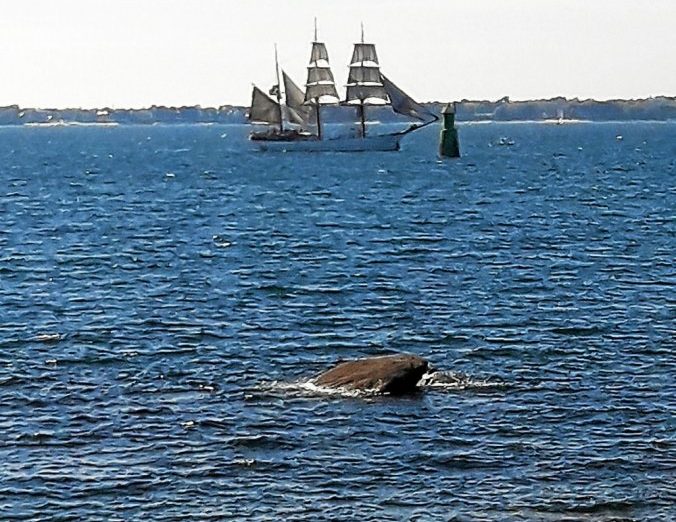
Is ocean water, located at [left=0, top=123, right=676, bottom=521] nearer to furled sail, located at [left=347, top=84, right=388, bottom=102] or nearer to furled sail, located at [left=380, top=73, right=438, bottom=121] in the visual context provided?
furled sail, located at [left=380, top=73, right=438, bottom=121]

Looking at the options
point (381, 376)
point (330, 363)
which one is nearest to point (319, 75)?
point (330, 363)

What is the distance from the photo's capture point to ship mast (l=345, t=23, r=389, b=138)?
168 meters

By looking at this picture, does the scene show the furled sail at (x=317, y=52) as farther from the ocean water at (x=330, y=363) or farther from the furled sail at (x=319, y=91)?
the ocean water at (x=330, y=363)

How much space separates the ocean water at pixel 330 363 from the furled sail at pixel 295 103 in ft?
287

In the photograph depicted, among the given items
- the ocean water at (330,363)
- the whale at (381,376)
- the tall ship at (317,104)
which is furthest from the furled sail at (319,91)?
the whale at (381,376)

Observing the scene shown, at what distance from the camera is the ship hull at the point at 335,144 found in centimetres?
17138

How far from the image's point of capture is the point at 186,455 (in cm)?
2688

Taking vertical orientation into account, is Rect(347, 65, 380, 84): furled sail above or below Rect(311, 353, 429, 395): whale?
above

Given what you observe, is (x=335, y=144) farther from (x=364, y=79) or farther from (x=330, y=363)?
(x=330, y=363)

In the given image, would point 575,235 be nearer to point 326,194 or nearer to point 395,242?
point 395,242

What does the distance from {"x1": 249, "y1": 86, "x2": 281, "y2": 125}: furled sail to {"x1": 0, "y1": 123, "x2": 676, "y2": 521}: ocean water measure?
87.0 metres

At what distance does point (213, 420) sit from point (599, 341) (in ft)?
45.6

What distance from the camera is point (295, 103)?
171 metres

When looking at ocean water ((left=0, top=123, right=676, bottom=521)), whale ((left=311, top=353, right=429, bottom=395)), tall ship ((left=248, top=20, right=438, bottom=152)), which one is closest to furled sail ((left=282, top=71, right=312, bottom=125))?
tall ship ((left=248, top=20, right=438, bottom=152))
